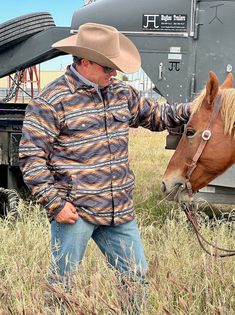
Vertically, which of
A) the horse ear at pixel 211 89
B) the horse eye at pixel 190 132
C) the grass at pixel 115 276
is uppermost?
the horse ear at pixel 211 89

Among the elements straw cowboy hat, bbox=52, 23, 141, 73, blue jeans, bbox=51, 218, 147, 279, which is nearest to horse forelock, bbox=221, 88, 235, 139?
straw cowboy hat, bbox=52, 23, 141, 73

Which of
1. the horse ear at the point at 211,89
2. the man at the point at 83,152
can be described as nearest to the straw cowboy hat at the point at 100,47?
the man at the point at 83,152

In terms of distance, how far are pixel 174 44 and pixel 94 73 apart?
2531mm

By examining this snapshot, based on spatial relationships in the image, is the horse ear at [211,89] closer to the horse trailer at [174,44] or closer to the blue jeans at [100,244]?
the blue jeans at [100,244]

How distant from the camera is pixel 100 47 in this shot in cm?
303

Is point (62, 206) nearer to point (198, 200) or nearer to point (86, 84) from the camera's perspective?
point (86, 84)

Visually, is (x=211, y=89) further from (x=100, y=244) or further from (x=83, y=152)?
(x=100, y=244)

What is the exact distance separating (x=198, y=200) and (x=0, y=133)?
2.09 meters

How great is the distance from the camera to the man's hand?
2955mm

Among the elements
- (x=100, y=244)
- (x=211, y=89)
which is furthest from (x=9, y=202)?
(x=211, y=89)

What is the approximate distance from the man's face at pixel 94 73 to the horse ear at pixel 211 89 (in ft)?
1.67

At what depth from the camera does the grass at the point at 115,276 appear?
2836 millimetres

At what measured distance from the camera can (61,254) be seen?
307 centimetres

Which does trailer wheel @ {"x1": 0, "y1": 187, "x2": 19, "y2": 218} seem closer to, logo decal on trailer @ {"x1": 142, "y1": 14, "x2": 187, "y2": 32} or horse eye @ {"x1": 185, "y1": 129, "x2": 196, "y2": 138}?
logo decal on trailer @ {"x1": 142, "y1": 14, "x2": 187, "y2": 32}
